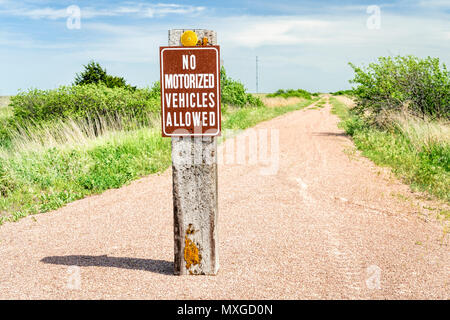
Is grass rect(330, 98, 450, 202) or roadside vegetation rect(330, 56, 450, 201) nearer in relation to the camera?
grass rect(330, 98, 450, 202)

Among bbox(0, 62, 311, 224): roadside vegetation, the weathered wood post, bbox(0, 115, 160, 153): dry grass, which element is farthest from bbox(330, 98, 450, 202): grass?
bbox(0, 115, 160, 153): dry grass

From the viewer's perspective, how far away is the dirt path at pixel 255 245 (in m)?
3.76

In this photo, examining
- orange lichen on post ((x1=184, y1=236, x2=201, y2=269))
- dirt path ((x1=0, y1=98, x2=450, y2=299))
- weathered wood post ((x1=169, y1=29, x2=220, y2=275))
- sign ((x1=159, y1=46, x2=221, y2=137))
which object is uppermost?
sign ((x1=159, y1=46, x2=221, y2=137))

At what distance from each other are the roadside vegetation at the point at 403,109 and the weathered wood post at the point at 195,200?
23.8ft

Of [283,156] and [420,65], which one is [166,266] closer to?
[283,156]

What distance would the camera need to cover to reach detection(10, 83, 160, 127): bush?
15875 millimetres

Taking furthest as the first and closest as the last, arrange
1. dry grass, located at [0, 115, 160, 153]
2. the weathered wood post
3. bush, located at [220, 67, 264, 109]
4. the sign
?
bush, located at [220, 67, 264, 109]
dry grass, located at [0, 115, 160, 153]
the weathered wood post
the sign

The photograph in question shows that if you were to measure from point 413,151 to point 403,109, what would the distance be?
3.51 metres

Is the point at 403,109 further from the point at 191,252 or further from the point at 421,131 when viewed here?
the point at 191,252

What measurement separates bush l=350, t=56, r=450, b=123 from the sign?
11.1 m

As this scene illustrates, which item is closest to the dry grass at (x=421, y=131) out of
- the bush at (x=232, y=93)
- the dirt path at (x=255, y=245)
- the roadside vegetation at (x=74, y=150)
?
the dirt path at (x=255, y=245)

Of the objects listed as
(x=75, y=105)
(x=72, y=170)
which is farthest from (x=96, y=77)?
(x=72, y=170)

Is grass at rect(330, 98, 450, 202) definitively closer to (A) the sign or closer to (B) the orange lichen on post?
(B) the orange lichen on post

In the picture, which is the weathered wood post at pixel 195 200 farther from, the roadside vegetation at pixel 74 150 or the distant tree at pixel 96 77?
the distant tree at pixel 96 77
